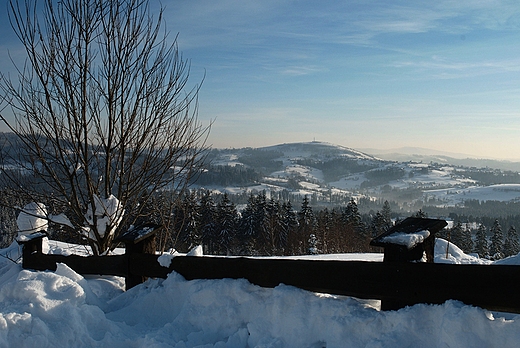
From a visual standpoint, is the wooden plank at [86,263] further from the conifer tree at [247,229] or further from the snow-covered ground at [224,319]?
the conifer tree at [247,229]

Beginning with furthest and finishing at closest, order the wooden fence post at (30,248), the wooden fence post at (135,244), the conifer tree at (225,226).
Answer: the conifer tree at (225,226)
the wooden fence post at (30,248)
the wooden fence post at (135,244)

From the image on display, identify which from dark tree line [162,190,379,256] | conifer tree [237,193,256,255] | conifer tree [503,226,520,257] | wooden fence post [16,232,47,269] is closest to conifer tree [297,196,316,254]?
dark tree line [162,190,379,256]

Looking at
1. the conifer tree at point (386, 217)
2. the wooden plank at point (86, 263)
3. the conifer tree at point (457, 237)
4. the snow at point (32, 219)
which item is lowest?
the conifer tree at point (457, 237)

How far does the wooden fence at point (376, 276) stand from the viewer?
2158 mm

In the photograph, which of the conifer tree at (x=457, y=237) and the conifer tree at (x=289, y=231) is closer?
the conifer tree at (x=457, y=237)

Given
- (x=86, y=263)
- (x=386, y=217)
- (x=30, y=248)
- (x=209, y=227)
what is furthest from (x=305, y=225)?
(x=86, y=263)

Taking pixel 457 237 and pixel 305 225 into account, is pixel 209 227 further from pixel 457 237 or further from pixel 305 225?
pixel 457 237

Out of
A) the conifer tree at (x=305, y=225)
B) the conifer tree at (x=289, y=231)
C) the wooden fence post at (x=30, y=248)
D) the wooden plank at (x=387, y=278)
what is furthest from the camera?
the conifer tree at (x=289, y=231)

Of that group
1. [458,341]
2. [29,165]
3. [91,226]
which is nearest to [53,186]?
[29,165]

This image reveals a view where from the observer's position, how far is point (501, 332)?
2.03 m

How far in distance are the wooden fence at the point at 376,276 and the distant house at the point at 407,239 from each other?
0.11 metres

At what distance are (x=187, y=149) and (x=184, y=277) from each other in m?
2.65

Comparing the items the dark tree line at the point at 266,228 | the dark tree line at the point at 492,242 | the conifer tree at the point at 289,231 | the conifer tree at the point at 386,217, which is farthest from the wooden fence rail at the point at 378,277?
the dark tree line at the point at 492,242

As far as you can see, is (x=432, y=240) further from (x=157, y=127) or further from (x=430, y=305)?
(x=157, y=127)
